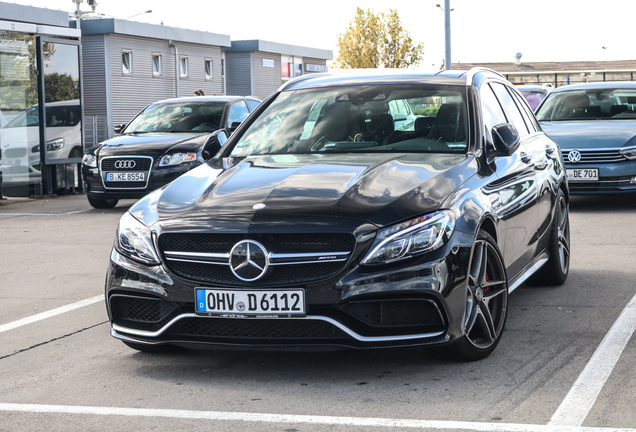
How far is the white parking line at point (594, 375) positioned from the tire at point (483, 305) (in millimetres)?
510

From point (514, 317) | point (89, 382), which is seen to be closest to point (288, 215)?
point (89, 382)

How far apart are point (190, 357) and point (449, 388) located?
4.82 ft

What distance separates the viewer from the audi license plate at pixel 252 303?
4.21 meters

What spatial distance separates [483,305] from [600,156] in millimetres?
8148

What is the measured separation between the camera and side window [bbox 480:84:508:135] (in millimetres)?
5703

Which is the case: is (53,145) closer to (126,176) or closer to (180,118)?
(180,118)

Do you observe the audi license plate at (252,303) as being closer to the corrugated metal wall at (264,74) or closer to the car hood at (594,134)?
the car hood at (594,134)

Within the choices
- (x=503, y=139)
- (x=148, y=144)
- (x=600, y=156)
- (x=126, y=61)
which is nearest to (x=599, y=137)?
(x=600, y=156)

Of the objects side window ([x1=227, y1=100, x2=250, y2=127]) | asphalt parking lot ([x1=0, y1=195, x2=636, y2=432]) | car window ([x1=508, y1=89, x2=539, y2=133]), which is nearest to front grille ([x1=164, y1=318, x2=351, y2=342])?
asphalt parking lot ([x1=0, y1=195, x2=636, y2=432])

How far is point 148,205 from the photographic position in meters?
4.81

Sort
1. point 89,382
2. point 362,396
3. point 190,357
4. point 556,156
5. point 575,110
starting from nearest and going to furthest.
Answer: point 362,396
point 89,382
point 190,357
point 556,156
point 575,110

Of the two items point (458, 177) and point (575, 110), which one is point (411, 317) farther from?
point (575, 110)

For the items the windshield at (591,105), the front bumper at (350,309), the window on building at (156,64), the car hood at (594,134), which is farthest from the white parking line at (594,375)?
the window on building at (156,64)

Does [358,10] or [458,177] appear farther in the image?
[358,10]
